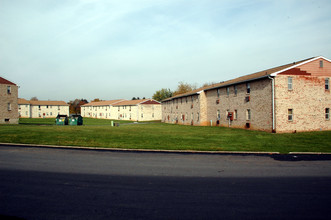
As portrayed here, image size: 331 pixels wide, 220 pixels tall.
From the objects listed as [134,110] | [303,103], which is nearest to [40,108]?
[134,110]

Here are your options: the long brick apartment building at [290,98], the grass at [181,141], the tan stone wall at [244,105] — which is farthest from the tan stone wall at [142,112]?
the grass at [181,141]

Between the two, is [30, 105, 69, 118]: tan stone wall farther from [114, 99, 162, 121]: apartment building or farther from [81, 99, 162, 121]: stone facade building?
[114, 99, 162, 121]: apartment building

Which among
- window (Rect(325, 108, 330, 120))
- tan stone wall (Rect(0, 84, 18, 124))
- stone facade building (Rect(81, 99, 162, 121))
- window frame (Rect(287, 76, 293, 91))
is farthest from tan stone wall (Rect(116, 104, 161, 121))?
window (Rect(325, 108, 330, 120))

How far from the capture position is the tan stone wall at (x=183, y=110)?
44.1m

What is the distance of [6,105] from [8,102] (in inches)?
29.2

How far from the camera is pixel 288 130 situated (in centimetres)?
2592

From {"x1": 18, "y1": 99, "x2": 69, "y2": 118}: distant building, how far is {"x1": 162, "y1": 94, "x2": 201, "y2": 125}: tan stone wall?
53508mm

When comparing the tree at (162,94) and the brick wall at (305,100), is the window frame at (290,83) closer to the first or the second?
the brick wall at (305,100)

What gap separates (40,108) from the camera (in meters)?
96.7

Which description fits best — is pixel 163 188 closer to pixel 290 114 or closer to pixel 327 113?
pixel 290 114

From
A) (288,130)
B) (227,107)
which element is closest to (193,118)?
(227,107)

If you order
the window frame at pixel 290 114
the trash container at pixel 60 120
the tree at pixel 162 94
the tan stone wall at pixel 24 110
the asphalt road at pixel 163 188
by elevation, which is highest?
the tree at pixel 162 94

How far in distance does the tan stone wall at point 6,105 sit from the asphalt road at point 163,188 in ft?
131

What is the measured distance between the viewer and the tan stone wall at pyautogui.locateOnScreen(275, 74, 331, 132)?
2583 centimetres
